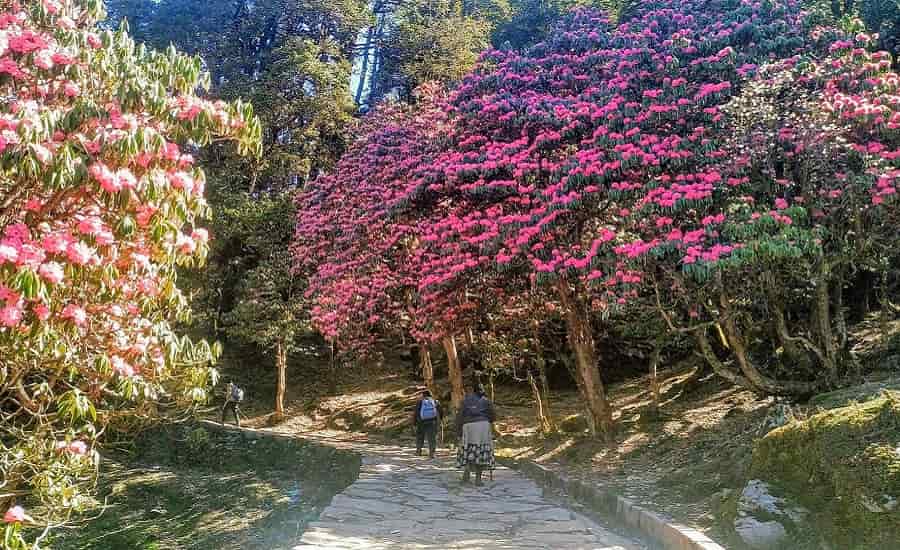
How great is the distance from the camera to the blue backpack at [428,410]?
14.2 m

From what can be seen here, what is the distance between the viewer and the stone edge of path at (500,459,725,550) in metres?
5.97

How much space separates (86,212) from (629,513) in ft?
19.3

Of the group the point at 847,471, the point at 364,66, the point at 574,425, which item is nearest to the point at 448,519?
the point at 847,471

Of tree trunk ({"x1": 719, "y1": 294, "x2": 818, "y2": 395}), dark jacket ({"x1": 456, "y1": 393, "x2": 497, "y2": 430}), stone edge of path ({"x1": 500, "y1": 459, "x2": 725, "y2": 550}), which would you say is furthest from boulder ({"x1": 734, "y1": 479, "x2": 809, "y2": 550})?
tree trunk ({"x1": 719, "y1": 294, "x2": 818, "y2": 395})

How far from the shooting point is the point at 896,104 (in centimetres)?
925

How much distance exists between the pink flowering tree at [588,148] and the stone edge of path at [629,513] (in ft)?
8.20

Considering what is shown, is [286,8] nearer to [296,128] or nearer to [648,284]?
[296,128]

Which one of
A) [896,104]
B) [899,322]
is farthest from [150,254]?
[899,322]

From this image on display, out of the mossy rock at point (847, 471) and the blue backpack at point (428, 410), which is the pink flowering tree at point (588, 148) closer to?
the blue backpack at point (428, 410)

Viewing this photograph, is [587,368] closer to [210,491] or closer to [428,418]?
[428,418]

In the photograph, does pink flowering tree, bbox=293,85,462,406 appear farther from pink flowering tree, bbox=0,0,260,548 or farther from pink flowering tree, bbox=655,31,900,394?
pink flowering tree, bbox=0,0,260,548

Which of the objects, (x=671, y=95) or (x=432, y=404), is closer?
(x=671, y=95)

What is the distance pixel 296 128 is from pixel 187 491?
14720 mm

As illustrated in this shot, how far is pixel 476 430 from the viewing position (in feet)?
32.5
